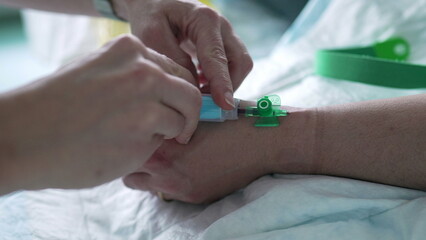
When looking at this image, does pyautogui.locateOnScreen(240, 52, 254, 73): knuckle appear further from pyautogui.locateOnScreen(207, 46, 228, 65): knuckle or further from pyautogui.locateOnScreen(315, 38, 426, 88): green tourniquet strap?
pyautogui.locateOnScreen(315, 38, 426, 88): green tourniquet strap

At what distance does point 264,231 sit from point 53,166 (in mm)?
353

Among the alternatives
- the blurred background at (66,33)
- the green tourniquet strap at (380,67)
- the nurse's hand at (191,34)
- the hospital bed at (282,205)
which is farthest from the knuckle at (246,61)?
the blurred background at (66,33)

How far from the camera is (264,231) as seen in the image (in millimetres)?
698

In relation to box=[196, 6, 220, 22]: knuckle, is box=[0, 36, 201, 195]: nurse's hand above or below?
below

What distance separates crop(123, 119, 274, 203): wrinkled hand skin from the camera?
0.82 metres

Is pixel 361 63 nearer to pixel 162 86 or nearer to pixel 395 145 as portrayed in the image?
pixel 395 145

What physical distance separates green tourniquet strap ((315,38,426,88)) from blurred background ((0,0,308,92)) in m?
0.52

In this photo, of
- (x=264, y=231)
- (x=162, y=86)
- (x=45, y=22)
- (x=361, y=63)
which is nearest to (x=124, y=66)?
(x=162, y=86)

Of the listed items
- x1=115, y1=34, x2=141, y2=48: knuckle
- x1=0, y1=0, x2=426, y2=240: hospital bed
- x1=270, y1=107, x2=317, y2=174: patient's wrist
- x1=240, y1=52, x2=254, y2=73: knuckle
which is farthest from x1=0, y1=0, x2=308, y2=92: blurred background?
x1=115, y1=34, x2=141, y2=48: knuckle

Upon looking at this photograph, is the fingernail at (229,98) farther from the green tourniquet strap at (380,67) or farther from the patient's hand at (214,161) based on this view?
the green tourniquet strap at (380,67)

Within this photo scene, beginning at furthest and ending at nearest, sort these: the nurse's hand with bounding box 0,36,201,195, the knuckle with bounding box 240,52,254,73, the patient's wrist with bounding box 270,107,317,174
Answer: the knuckle with bounding box 240,52,254,73 < the patient's wrist with bounding box 270,107,317,174 < the nurse's hand with bounding box 0,36,201,195

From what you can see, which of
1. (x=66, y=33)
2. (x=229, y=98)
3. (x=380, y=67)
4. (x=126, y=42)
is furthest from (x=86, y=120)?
(x=66, y=33)

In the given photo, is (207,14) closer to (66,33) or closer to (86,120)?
(86,120)

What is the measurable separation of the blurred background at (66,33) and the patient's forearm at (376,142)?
815 mm
